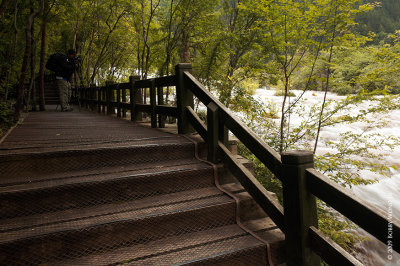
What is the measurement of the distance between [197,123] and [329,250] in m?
2.44

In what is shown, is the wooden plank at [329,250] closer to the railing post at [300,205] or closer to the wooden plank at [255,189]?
the railing post at [300,205]

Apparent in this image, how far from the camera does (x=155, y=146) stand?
3670 millimetres

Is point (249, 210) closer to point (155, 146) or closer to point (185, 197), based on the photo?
point (185, 197)

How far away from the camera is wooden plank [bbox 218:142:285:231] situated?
104 inches

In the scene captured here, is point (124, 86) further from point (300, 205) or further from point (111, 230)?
point (300, 205)

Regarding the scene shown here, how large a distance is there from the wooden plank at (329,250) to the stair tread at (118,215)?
2.97 feet

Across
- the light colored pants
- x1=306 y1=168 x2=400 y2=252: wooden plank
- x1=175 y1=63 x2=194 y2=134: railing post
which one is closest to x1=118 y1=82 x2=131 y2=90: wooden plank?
x1=175 y1=63 x2=194 y2=134: railing post

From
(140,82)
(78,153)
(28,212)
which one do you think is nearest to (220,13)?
(140,82)

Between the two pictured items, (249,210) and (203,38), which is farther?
(203,38)

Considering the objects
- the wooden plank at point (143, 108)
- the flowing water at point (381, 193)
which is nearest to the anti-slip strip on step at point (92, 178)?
the flowing water at point (381, 193)

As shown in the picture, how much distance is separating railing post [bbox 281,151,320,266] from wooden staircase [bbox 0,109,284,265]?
25 cm

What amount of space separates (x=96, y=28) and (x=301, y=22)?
1301 cm

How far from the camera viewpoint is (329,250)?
7.00 ft

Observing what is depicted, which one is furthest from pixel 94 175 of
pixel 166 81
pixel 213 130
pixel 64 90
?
pixel 64 90
